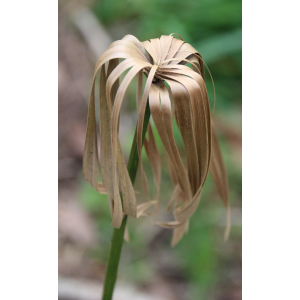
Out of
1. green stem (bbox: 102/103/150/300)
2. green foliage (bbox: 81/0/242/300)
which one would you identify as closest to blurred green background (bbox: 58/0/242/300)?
green foliage (bbox: 81/0/242/300)

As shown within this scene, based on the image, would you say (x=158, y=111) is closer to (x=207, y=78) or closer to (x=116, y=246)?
(x=116, y=246)

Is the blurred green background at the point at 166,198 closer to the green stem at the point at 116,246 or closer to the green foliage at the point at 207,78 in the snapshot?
the green foliage at the point at 207,78

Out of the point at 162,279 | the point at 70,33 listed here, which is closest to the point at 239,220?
the point at 162,279

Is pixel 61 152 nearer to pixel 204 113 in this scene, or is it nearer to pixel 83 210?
pixel 83 210

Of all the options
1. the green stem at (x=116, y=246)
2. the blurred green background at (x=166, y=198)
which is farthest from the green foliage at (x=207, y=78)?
the green stem at (x=116, y=246)

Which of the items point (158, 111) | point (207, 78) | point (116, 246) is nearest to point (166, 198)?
point (207, 78)

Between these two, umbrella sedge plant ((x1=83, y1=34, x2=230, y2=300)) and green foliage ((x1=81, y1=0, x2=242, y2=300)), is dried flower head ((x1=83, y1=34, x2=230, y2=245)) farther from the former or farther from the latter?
green foliage ((x1=81, y1=0, x2=242, y2=300))
